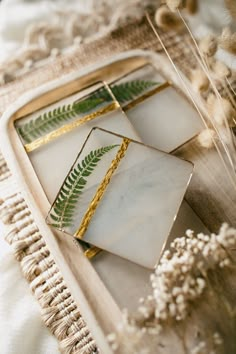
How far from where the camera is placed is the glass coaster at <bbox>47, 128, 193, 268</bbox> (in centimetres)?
72

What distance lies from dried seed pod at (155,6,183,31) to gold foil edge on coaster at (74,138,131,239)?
1.09ft

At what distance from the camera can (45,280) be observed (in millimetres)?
791

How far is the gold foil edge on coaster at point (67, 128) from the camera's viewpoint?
84cm

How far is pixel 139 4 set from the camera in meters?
1.18

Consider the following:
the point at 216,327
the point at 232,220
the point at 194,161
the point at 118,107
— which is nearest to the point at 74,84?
the point at 118,107

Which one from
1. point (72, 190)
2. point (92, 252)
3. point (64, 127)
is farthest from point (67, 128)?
point (92, 252)

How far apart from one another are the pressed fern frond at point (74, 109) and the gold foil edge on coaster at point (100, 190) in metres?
0.14

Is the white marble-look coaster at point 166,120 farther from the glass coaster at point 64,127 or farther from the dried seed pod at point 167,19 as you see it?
the dried seed pod at point 167,19

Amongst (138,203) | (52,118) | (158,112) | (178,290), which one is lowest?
(178,290)

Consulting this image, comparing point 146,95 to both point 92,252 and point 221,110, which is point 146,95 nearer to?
point 221,110

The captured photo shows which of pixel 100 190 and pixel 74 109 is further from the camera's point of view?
pixel 74 109

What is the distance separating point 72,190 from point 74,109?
0.69ft

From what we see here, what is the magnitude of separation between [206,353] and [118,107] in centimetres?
49

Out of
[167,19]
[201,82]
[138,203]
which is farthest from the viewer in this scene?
[167,19]
